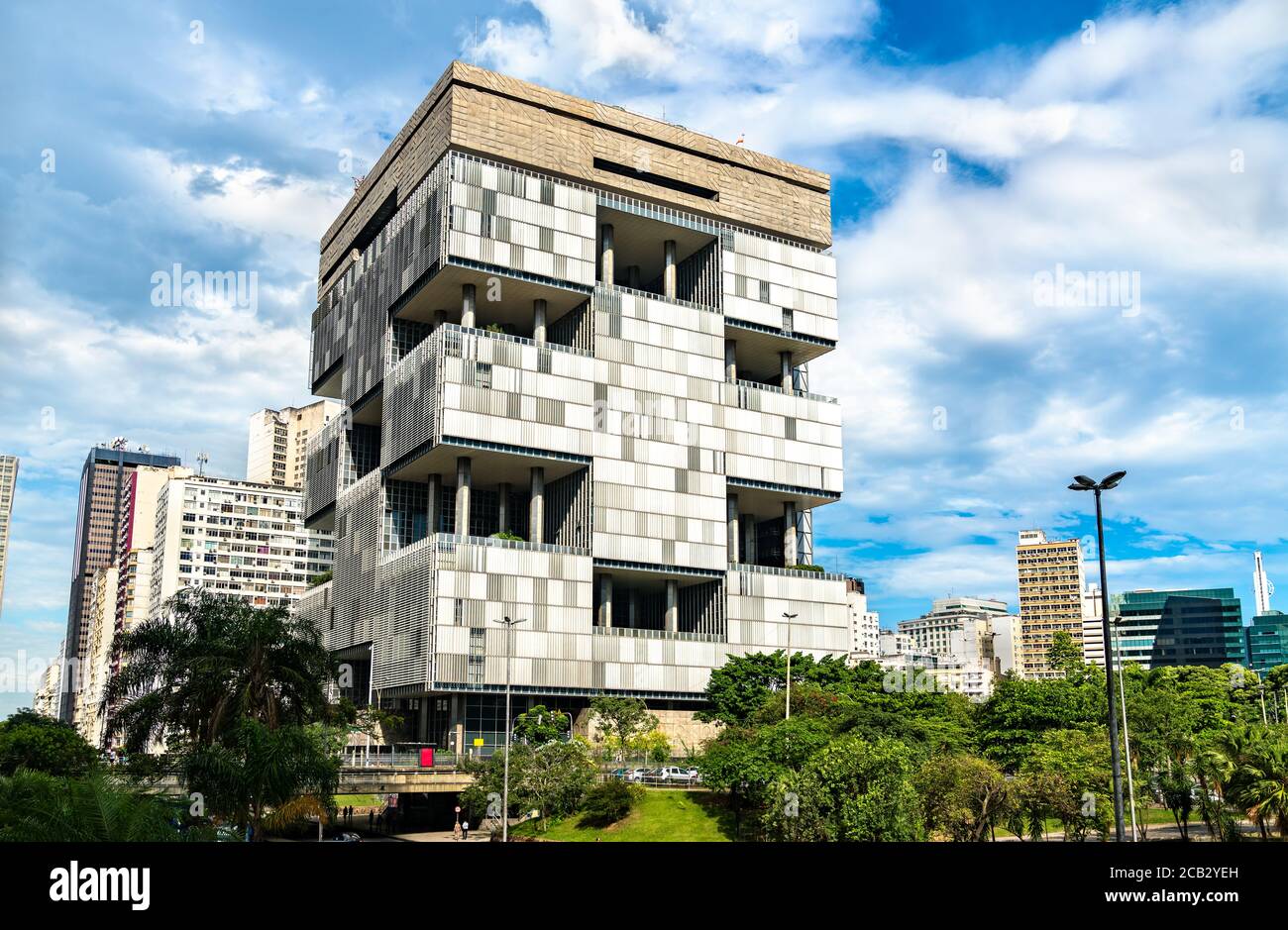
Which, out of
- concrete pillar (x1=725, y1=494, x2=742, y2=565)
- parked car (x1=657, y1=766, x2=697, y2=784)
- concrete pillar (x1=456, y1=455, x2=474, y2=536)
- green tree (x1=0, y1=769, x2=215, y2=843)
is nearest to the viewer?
green tree (x1=0, y1=769, x2=215, y2=843)

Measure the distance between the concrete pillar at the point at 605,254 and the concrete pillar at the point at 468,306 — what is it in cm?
1429

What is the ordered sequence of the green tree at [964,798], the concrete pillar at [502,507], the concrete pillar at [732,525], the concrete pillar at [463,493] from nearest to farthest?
the green tree at [964,798], the concrete pillar at [463,493], the concrete pillar at [502,507], the concrete pillar at [732,525]

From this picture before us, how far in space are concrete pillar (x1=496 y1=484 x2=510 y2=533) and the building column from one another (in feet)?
100

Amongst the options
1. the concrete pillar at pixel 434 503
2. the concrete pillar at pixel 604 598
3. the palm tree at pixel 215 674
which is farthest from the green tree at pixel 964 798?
the concrete pillar at pixel 434 503

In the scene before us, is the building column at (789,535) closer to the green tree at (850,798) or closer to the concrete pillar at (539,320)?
the concrete pillar at (539,320)

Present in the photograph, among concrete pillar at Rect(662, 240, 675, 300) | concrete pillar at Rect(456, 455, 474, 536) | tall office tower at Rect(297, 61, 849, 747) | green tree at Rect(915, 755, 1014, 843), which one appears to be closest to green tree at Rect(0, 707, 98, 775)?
tall office tower at Rect(297, 61, 849, 747)

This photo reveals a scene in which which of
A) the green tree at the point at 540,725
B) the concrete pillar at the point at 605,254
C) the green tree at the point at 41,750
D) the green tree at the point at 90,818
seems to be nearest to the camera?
the green tree at the point at 90,818

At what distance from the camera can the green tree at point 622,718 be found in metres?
102

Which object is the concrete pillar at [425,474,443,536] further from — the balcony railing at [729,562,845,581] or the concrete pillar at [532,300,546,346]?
the balcony railing at [729,562,845,581]

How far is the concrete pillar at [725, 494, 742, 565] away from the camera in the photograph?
12338cm

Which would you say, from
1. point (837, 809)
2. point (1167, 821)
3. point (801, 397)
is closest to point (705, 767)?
point (837, 809)

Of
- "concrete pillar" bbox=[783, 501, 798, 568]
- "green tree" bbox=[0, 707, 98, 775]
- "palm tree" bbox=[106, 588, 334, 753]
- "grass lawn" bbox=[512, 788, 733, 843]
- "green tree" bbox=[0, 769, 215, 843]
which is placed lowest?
"grass lawn" bbox=[512, 788, 733, 843]
